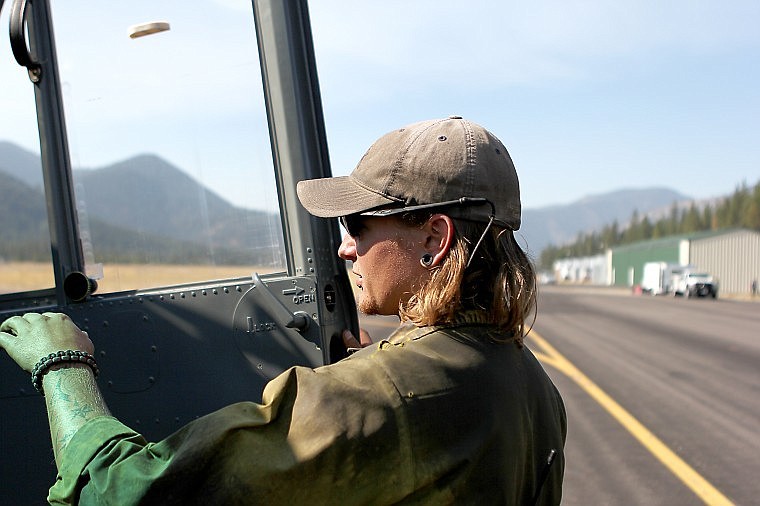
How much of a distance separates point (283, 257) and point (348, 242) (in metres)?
1.27

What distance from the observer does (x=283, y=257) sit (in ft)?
9.71

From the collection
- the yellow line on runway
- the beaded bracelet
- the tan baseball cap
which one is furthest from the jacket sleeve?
the yellow line on runway

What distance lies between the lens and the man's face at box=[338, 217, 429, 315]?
1.58m

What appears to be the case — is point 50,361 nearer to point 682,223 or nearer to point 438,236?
point 438,236

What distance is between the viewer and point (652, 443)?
7.64 m

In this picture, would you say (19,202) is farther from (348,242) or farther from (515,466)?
(515,466)

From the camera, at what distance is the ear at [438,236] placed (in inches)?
60.5

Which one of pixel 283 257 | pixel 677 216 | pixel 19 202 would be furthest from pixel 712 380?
pixel 677 216

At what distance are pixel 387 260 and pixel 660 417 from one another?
8221 millimetres

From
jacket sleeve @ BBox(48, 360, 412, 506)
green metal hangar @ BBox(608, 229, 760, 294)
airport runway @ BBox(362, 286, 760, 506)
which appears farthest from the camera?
green metal hangar @ BBox(608, 229, 760, 294)

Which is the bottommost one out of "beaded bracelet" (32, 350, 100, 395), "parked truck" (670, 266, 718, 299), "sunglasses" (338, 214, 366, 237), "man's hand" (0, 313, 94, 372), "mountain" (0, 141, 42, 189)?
"parked truck" (670, 266, 718, 299)

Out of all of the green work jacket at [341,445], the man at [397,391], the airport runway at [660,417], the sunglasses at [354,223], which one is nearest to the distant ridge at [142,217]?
the man at [397,391]

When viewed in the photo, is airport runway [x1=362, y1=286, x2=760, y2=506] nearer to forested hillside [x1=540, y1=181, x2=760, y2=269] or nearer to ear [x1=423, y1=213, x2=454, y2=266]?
ear [x1=423, y1=213, x2=454, y2=266]

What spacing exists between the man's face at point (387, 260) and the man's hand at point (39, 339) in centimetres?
61
